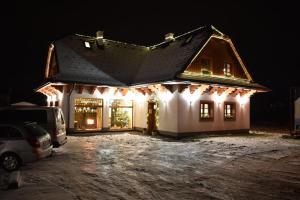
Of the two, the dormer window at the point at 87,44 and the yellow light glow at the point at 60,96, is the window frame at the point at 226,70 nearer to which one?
the dormer window at the point at 87,44

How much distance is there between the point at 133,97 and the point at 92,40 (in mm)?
6875

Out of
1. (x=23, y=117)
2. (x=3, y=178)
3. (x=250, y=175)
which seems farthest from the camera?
(x=23, y=117)

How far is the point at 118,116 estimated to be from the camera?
22.9 meters

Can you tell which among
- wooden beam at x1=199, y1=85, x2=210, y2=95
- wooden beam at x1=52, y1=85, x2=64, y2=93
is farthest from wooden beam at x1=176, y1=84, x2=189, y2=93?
wooden beam at x1=52, y1=85, x2=64, y2=93

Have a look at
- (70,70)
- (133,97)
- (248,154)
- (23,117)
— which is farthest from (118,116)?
(248,154)

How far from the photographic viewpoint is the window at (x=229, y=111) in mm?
21703

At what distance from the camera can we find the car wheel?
898 centimetres

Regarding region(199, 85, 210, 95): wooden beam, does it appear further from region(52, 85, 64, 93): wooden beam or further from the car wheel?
the car wheel

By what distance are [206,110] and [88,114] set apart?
8.70 metres

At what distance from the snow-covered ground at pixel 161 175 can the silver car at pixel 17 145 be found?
0.39 metres

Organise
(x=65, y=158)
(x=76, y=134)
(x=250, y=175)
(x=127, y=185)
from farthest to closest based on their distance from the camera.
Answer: (x=76, y=134) → (x=65, y=158) → (x=250, y=175) → (x=127, y=185)

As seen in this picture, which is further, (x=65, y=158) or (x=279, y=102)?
(x=279, y=102)

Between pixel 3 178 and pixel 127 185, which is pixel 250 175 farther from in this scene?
pixel 3 178

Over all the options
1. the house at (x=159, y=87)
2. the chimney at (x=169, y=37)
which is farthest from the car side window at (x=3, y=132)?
the chimney at (x=169, y=37)
